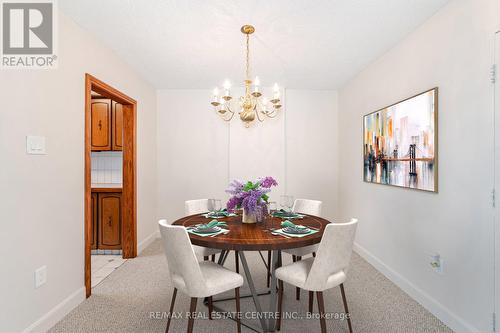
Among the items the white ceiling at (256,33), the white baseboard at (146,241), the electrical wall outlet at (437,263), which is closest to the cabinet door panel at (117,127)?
the white ceiling at (256,33)

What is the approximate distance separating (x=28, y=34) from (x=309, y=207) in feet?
9.99

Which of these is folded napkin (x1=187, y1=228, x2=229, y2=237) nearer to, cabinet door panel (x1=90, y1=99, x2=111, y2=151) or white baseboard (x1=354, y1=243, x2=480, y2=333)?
white baseboard (x1=354, y1=243, x2=480, y2=333)

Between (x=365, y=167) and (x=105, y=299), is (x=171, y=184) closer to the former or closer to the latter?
(x=105, y=299)

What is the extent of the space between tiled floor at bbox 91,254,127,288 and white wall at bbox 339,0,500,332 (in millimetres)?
3316

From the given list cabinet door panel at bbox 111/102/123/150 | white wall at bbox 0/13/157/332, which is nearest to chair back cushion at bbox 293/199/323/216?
white wall at bbox 0/13/157/332

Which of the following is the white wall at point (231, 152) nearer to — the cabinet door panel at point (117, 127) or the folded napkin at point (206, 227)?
the cabinet door panel at point (117, 127)

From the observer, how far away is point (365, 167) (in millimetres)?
3439

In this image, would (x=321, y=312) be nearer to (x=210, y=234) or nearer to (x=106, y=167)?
(x=210, y=234)

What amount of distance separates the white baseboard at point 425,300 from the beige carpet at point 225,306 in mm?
48

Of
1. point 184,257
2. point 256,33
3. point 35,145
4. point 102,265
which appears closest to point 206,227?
point 184,257

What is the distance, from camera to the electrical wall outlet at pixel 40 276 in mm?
1918

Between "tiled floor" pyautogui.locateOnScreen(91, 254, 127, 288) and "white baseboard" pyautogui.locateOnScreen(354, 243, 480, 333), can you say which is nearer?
"white baseboard" pyautogui.locateOnScreen(354, 243, 480, 333)

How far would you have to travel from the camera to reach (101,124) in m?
3.78

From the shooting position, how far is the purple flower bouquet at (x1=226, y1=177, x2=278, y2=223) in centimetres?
209
